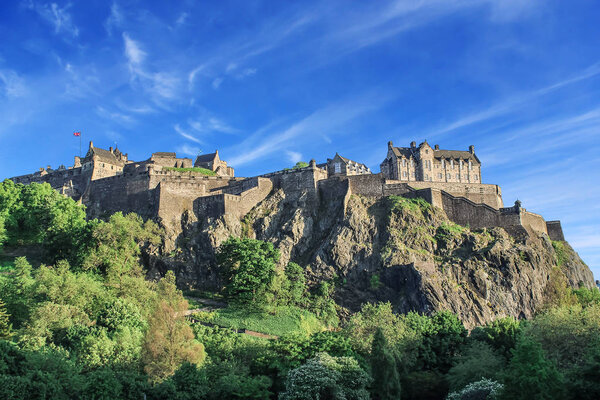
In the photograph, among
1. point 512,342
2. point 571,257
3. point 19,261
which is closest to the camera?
point 512,342

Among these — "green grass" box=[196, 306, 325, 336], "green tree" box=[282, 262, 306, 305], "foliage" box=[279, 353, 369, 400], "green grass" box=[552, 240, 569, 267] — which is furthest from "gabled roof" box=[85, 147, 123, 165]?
"green grass" box=[552, 240, 569, 267]

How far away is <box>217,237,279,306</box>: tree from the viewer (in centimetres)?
6406

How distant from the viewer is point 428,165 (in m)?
90.0

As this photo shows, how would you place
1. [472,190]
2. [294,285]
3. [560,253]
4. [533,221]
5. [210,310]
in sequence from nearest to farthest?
[210,310]
[294,285]
[560,253]
[533,221]
[472,190]

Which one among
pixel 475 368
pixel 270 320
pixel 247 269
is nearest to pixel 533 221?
pixel 475 368

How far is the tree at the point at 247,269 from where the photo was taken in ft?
210

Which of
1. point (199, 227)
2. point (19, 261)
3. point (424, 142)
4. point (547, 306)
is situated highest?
point (424, 142)

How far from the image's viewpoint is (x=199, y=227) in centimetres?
7806

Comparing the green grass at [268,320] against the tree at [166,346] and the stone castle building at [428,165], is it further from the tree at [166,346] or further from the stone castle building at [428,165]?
the stone castle building at [428,165]

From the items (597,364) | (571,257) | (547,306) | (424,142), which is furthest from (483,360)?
(424,142)

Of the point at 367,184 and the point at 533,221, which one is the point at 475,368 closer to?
the point at 367,184

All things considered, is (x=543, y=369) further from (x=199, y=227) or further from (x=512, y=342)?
(x=199, y=227)

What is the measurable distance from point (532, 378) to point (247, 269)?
35632 mm

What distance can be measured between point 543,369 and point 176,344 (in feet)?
86.1
